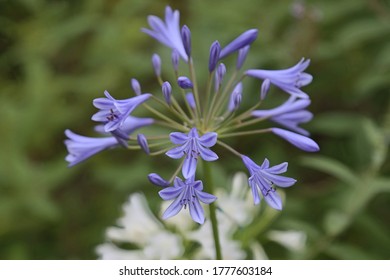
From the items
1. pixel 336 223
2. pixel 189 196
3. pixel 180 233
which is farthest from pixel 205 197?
pixel 336 223

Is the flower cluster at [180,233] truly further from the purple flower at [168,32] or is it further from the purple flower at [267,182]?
the purple flower at [168,32]

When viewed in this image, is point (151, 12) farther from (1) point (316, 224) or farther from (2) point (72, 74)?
(1) point (316, 224)

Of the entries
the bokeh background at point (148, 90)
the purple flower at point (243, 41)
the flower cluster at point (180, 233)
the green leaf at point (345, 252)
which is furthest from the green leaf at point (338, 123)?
the purple flower at point (243, 41)

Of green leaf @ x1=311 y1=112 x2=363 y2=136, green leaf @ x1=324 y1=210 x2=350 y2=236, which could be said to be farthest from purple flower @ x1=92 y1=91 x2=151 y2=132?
green leaf @ x1=311 y1=112 x2=363 y2=136

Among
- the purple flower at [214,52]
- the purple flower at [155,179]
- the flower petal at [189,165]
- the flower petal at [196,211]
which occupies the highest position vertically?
the purple flower at [214,52]

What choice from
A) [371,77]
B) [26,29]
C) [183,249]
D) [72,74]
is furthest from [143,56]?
[183,249]

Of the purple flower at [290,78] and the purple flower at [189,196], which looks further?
the purple flower at [290,78]

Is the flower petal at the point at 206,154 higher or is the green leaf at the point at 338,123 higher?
the green leaf at the point at 338,123

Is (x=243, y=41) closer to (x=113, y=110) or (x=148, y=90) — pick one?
(x=113, y=110)
